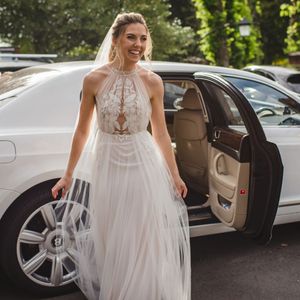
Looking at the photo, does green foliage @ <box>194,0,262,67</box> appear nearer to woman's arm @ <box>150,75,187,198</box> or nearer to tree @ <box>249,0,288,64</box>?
woman's arm @ <box>150,75,187,198</box>

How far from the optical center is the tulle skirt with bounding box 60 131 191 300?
2.75 metres

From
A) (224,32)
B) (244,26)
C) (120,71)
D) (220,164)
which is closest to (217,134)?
(220,164)

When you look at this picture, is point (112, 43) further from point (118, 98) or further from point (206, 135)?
point (206, 135)

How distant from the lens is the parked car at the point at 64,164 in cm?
311

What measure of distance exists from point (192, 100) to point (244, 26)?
11442 mm

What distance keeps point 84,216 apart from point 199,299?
1.01 metres

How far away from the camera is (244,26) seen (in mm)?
14938

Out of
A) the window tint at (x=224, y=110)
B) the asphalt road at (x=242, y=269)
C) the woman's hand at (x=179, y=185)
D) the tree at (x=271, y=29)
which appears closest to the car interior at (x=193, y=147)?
the window tint at (x=224, y=110)

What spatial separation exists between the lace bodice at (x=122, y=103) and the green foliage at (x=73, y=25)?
61.9 ft

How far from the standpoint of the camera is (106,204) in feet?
9.17

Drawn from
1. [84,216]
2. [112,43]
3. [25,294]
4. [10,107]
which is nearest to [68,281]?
[25,294]

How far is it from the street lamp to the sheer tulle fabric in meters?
12.9

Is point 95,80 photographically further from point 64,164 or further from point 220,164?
point 220,164

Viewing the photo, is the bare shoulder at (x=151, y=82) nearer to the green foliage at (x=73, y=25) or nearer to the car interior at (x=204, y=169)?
the car interior at (x=204, y=169)
